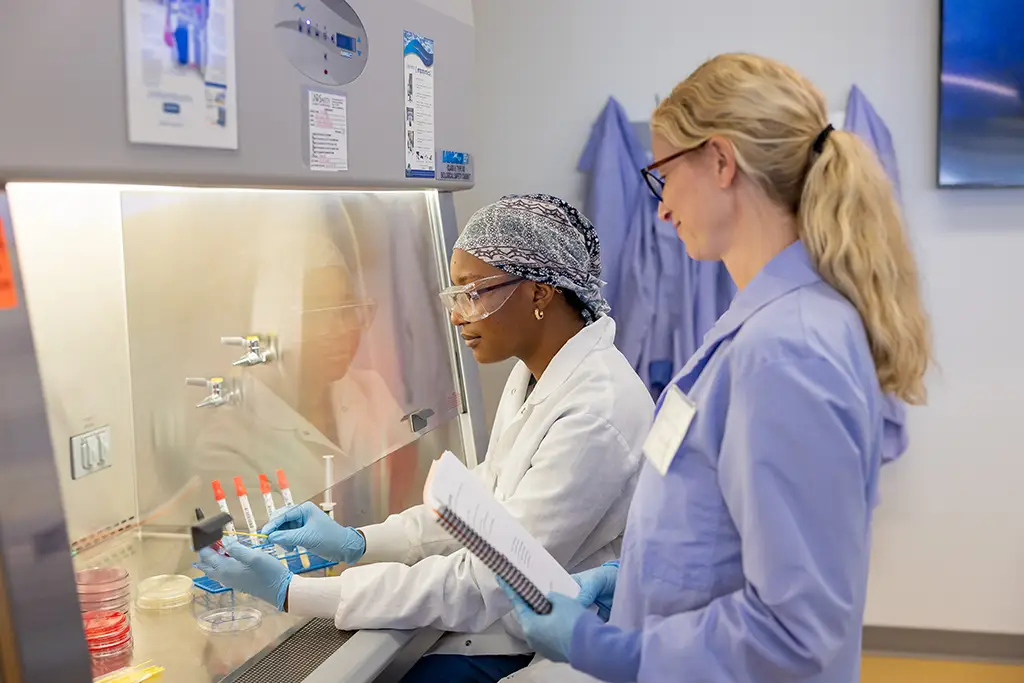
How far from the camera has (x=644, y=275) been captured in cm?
268

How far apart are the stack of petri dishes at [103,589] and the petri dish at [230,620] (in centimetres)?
12

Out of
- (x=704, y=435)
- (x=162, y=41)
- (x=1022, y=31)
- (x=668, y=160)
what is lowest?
(x=704, y=435)

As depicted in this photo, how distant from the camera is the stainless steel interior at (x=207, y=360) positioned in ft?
4.78

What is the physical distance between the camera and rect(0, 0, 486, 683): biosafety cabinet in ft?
3.20

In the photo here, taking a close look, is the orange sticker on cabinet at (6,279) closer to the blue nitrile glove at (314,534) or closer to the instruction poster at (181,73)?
the instruction poster at (181,73)

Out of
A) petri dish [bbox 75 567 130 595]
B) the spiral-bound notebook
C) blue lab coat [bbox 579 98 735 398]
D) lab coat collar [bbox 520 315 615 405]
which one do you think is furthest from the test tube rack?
blue lab coat [bbox 579 98 735 398]

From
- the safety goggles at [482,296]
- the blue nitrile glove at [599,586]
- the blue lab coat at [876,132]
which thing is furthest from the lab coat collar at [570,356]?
the blue lab coat at [876,132]

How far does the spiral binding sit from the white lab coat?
30cm

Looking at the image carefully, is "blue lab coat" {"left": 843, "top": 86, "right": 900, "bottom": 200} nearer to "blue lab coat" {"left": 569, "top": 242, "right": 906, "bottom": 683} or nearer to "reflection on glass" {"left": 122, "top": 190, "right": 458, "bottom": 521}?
"reflection on glass" {"left": 122, "top": 190, "right": 458, "bottom": 521}

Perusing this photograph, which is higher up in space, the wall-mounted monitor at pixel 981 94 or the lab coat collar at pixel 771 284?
the wall-mounted monitor at pixel 981 94

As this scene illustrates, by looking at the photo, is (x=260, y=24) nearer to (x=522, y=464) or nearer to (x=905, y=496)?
(x=522, y=464)

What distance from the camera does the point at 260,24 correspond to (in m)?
1.30

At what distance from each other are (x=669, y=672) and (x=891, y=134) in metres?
2.09

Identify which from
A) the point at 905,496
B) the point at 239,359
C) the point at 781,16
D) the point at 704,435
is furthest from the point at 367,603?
the point at 781,16
